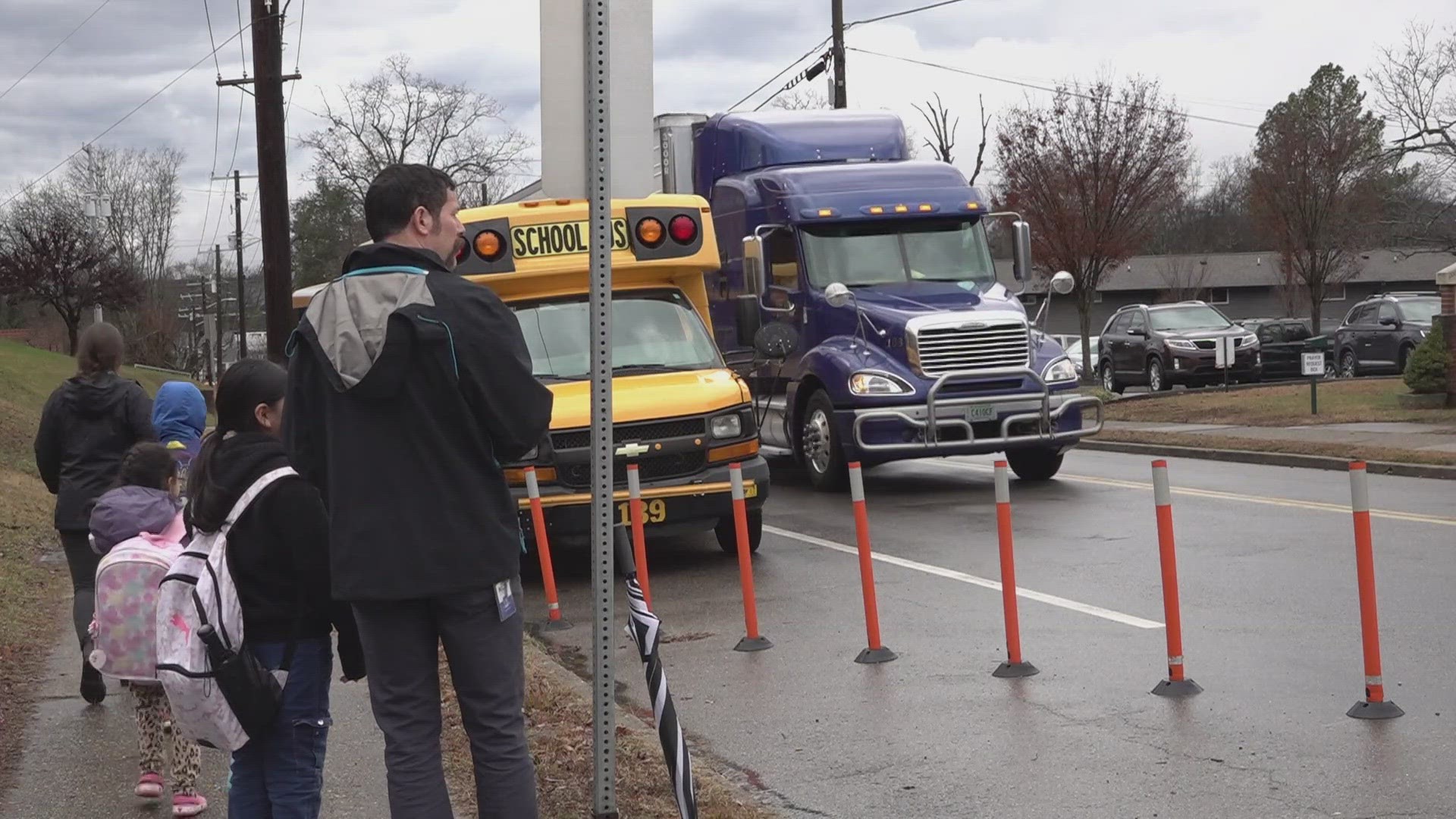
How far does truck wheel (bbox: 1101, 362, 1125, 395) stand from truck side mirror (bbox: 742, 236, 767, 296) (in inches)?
771

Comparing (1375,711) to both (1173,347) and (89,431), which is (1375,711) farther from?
(1173,347)

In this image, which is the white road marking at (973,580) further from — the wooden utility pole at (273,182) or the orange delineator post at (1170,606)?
the wooden utility pole at (273,182)

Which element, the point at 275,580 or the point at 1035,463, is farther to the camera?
the point at 1035,463

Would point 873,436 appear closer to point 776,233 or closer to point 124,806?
point 776,233

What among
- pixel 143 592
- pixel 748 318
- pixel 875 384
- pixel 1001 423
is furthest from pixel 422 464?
pixel 1001 423

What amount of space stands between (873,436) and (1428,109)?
2723 cm

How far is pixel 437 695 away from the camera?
4.18 metres

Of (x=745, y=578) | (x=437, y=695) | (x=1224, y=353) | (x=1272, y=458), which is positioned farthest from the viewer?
(x=1224, y=353)

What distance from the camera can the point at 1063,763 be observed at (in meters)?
5.93

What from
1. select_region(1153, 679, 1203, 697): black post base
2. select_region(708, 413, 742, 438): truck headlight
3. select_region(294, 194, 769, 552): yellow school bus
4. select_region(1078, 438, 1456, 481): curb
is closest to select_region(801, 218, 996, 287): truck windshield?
select_region(294, 194, 769, 552): yellow school bus

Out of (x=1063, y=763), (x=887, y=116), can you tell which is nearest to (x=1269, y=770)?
(x=1063, y=763)

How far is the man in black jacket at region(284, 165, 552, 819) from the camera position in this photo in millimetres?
3863

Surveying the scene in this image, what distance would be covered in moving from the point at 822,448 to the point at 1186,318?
19.1m

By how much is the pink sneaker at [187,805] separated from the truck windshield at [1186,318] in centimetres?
2850
